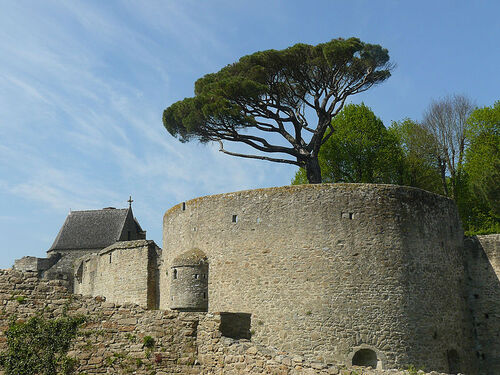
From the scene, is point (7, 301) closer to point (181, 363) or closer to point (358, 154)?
point (181, 363)

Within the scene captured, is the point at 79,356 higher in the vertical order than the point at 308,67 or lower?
lower

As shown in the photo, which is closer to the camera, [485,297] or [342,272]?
[342,272]

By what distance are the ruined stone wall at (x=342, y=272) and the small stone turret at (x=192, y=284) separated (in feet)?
0.79

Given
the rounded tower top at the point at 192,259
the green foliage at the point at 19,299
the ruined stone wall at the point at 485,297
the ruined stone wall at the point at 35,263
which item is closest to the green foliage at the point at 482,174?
the ruined stone wall at the point at 485,297

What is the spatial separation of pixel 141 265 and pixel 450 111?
17.3 metres

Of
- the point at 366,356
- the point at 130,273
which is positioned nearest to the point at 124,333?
the point at 366,356

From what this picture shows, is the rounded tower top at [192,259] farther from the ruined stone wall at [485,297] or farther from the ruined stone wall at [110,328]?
the ruined stone wall at [485,297]

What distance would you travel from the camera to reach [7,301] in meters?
10.7

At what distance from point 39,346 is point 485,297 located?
12284 millimetres

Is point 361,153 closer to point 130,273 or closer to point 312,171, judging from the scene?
point 312,171

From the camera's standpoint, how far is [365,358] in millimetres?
14719

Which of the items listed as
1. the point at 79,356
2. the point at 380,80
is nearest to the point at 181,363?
the point at 79,356

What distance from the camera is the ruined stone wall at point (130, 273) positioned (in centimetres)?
1973

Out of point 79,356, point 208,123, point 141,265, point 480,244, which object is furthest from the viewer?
point 208,123
